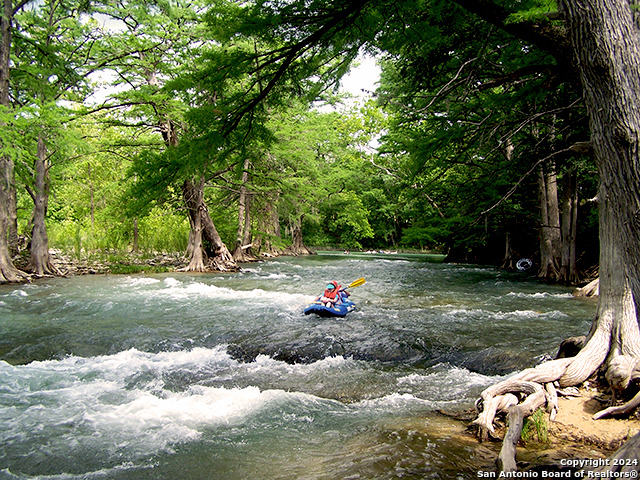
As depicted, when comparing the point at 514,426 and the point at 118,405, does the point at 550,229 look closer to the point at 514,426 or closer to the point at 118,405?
the point at 514,426

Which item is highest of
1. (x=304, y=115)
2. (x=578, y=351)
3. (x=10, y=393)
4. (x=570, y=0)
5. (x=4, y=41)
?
(x=304, y=115)

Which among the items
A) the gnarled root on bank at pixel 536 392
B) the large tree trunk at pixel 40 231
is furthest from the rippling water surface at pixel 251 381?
the large tree trunk at pixel 40 231

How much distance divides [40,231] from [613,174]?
18.0 metres

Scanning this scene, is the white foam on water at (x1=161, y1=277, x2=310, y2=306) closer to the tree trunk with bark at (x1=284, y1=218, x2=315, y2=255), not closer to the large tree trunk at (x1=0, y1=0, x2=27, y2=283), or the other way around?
the large tree trunk at (x1=0, y1=0, x2=27, y2=283)

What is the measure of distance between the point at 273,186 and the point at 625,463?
66.4ft

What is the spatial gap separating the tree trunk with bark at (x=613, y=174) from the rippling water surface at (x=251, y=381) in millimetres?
1123

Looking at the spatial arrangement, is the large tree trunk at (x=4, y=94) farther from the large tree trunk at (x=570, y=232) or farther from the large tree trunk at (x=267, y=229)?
the large tree trunk at (x=570, y=232)

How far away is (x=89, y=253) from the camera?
20.3m

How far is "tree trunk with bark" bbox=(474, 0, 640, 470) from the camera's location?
3816 millimetres

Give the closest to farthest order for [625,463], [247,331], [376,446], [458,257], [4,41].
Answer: [625,463] < [376,446] < [247,331] < [4,41] < [458,257]

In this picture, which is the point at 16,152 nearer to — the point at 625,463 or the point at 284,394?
the point at 284,394

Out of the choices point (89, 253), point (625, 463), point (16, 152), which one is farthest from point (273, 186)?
point (625, 463)

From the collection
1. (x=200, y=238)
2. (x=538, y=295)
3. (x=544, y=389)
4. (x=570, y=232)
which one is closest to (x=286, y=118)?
(x=200, y=238)

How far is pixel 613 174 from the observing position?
13.0 feet
